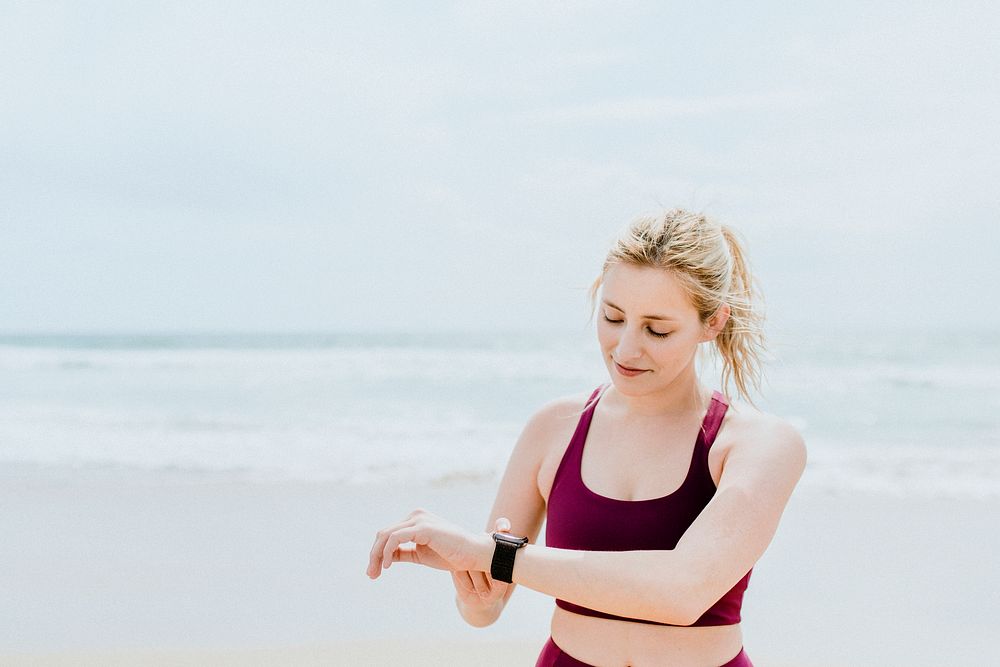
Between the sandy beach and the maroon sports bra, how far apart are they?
2.72m

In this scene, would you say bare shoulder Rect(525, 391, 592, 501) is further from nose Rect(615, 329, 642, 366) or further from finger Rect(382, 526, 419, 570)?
finger Rect(382, 526, 419, 570)

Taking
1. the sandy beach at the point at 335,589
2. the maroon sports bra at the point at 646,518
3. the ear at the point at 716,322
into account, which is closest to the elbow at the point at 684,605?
the maroon sports bra at the point at 646,518

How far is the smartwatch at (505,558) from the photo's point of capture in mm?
1830

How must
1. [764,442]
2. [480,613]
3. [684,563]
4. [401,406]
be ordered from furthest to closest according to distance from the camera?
[401,406], [480,613], [764,442], [684,563]

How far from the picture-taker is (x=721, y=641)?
2031mm

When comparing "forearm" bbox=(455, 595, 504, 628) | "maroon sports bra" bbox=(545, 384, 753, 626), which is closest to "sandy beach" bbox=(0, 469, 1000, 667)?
"forearm" bbox=(455, 595, 504, 628)

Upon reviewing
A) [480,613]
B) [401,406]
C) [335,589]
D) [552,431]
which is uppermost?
[552,431]

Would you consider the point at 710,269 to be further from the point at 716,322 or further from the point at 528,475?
the point at 528,475

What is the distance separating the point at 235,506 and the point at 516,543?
19.1 ft

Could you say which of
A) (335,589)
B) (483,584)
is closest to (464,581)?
(483,584)

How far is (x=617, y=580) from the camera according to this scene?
5.85ft

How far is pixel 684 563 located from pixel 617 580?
0.43 ft

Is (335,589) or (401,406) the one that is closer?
(335,589)

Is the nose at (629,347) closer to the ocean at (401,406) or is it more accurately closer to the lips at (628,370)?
the lips at (628,370)
